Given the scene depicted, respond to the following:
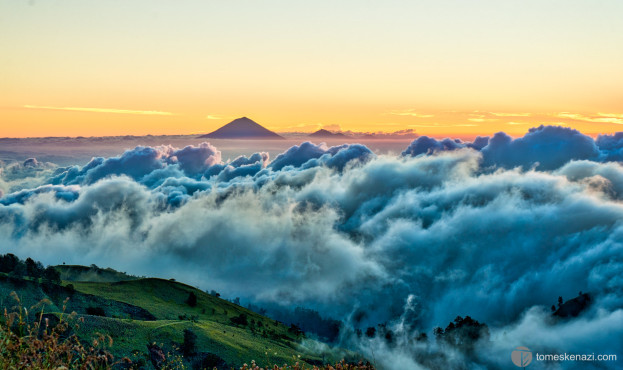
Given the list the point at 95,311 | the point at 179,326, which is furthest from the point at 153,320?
the point at 179,326

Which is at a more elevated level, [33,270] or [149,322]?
[33,270]

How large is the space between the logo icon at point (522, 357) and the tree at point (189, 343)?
83.2 metres

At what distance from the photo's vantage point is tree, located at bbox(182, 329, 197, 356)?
103 meters

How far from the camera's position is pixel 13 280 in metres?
119

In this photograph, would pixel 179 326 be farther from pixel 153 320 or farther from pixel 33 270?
pixel 33 270

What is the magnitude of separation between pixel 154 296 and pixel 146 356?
104m

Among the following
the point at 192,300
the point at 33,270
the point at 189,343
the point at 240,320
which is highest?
the point at 33,270

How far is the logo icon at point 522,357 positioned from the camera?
31837 millimetres

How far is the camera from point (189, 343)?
10475 centimetres

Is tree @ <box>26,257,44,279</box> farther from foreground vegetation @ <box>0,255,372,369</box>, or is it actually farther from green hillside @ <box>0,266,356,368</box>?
green hillside @ <box>0,266,356,368</box>

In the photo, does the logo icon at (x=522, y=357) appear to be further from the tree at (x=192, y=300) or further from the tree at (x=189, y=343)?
the tree at (x=192, y=300)

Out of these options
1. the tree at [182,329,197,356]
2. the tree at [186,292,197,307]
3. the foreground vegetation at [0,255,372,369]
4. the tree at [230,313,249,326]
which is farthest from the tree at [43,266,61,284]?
the tree at [230,313,249,326]

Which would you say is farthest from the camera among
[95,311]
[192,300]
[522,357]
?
[192,300]

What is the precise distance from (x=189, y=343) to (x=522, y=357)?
285 feet
